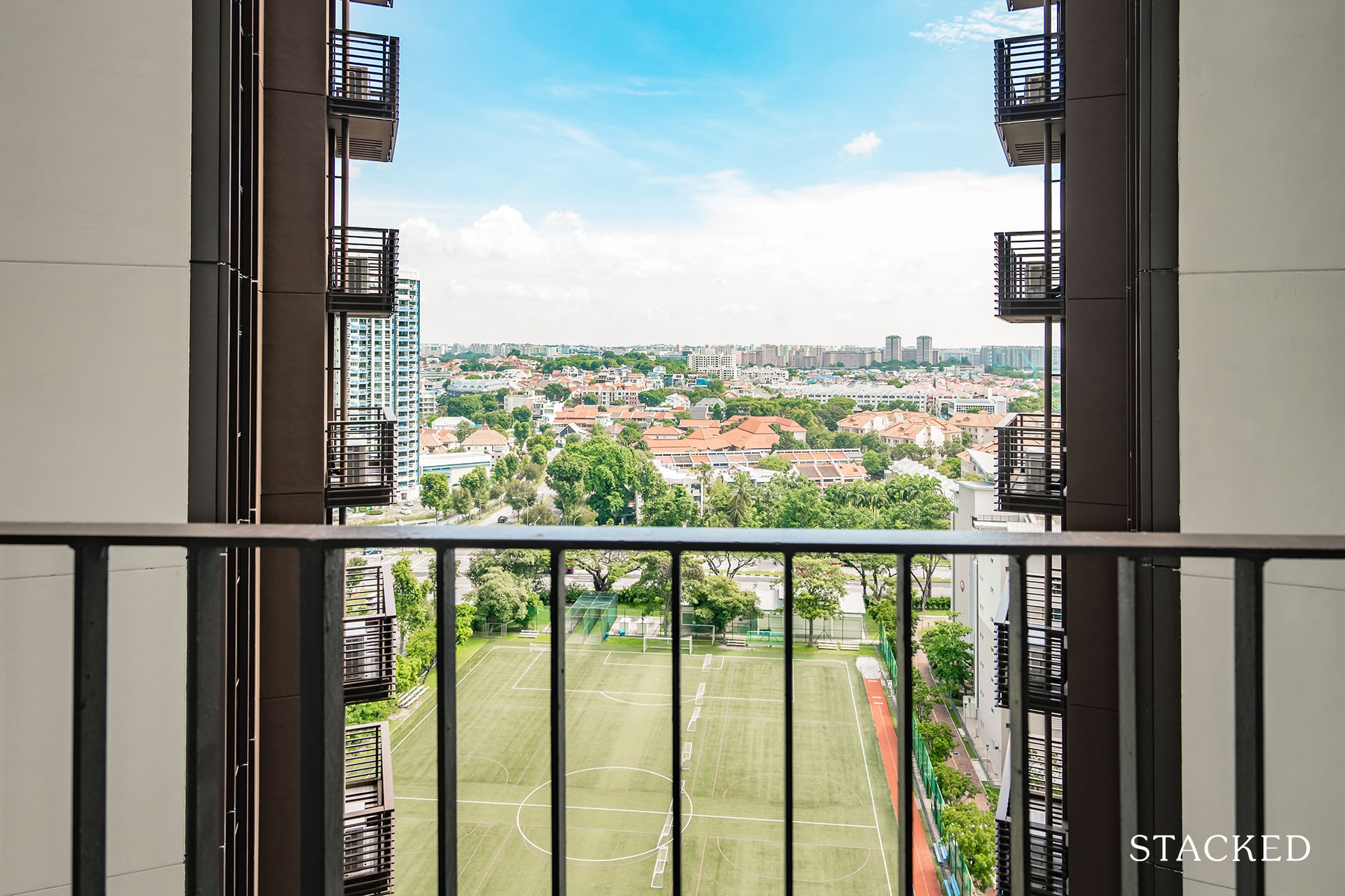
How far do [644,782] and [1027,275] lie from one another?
11013 mm

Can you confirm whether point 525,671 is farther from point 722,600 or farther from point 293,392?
point 293,392

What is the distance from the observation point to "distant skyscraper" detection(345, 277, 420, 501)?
434 centimetres

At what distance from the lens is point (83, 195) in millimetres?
2201

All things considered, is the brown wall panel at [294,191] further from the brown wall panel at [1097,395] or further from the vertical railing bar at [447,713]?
the brown wall panel at [1097,395]

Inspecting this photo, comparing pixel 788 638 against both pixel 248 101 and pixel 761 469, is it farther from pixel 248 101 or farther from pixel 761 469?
pixel 761 469

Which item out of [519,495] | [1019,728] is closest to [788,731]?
[1019,728]

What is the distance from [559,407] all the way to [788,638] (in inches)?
419

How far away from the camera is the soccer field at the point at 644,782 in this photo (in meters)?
10.1

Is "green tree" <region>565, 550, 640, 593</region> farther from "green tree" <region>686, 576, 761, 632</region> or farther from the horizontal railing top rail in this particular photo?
the horizontal railing top rail

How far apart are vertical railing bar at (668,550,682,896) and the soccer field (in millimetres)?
8203

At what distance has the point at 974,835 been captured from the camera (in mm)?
8695

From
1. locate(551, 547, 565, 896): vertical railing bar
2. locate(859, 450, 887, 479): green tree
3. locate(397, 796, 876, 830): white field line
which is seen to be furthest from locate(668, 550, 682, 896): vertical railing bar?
locate(397, 796, 876, 830): white field line

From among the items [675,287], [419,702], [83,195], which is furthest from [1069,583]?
[675,287]

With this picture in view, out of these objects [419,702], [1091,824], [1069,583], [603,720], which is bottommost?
[603,720]
